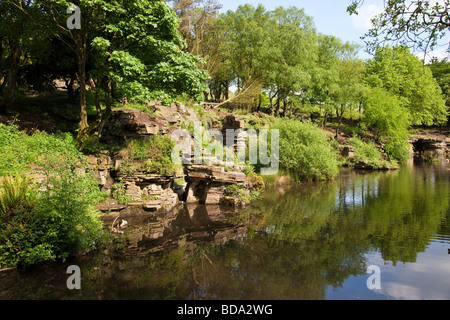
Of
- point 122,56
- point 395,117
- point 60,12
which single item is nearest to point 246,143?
point 122,56

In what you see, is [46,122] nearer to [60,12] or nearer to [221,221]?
[60,12]

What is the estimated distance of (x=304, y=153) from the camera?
66.4ft

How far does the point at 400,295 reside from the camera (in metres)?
5.70

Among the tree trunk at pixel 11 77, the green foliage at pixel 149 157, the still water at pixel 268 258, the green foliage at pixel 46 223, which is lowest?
the still water at pixel 268 258

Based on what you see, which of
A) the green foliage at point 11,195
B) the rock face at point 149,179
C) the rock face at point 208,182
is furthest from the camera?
the rock face at point 208,182

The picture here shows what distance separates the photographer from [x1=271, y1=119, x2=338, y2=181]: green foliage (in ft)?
66.0

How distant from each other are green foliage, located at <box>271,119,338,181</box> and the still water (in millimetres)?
7316

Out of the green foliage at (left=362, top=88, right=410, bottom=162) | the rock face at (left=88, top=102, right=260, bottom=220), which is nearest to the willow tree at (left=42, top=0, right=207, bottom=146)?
the rock face at (left=88, top=102, right=260, bottom=220)

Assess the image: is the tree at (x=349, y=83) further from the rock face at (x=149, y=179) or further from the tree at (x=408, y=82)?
the rock face at (x=149, y=179)

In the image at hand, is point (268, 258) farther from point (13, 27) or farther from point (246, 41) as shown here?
point (246, 41)

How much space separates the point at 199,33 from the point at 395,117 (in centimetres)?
2530

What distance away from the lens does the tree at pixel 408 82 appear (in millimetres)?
38562

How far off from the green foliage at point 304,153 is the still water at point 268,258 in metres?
7.32

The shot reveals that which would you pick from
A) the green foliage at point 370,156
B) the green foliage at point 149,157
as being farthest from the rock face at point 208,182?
the green foliage at point 370,156
